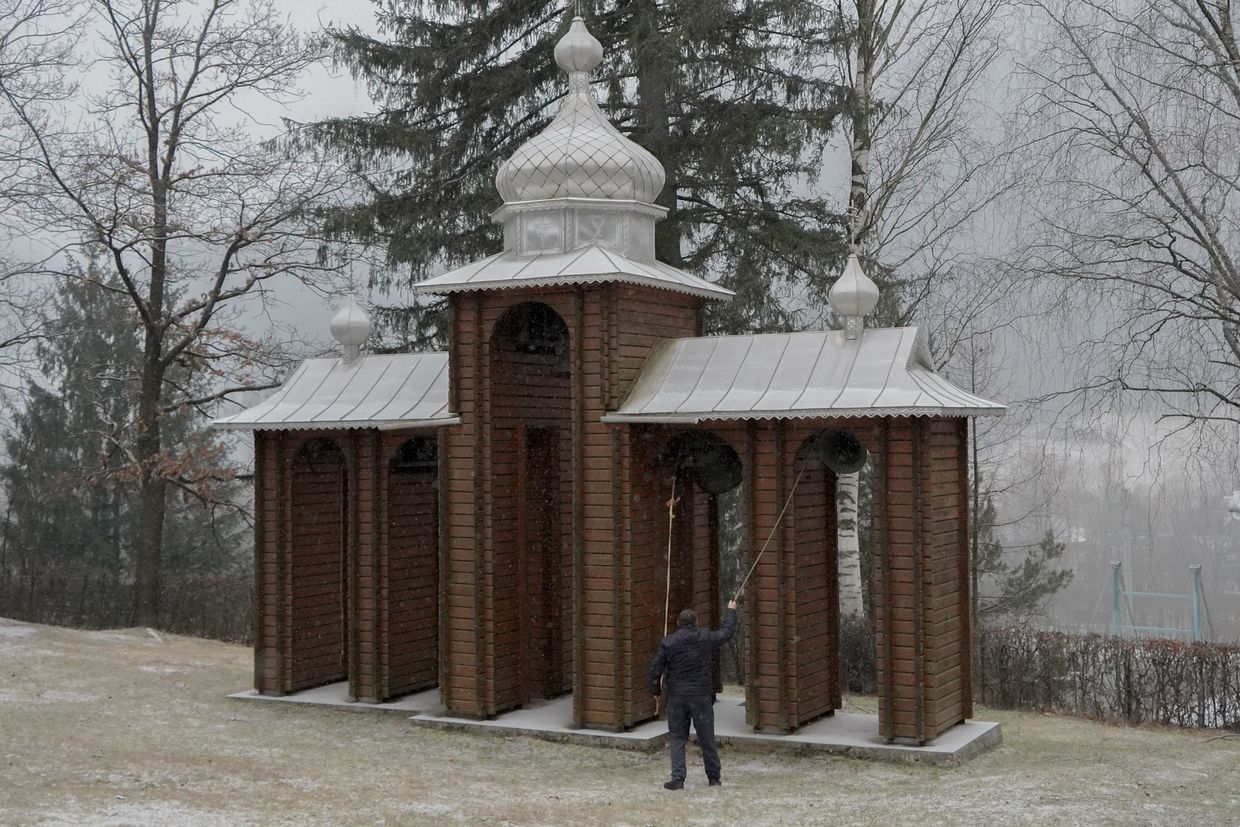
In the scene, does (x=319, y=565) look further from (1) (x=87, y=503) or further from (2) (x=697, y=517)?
(1) (x=87, y=503)

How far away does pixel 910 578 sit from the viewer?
36.8ft

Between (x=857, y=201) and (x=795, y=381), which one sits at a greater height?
(x=857, y=201)

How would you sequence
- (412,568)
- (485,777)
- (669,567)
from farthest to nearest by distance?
1. (412,568)
2. (669,567)
3. (485,777)

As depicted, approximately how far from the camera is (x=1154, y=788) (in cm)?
1009

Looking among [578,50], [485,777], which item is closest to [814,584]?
[485,777]

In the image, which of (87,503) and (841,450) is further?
(87,503)

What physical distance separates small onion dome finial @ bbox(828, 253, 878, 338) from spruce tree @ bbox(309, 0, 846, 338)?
5501mm

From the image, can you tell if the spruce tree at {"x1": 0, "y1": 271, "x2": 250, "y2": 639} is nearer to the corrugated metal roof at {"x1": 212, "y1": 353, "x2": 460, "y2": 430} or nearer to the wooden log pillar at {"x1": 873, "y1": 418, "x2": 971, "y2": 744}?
the corrugated metal roof at {"x1": 212, "y1": 353, "x2": 460, "y2": 430}

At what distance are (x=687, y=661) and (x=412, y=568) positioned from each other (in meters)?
4.92

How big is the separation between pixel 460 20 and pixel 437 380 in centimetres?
797

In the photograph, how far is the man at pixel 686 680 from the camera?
10.1 metres

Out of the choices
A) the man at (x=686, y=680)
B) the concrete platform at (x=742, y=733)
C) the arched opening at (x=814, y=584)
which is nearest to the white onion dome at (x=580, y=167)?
the arched opening at (x=814, y=584)

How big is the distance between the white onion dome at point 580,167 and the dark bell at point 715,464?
2.60 m

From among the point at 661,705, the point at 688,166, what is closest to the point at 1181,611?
the point at 688,166
